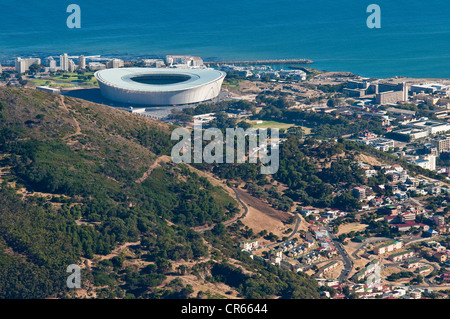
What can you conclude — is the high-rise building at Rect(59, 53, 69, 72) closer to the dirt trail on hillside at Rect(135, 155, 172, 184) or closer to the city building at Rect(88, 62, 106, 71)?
the city building at Rect(88, 62, 106, 71)

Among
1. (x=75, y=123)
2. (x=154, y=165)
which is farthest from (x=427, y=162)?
(x=75, y=123)

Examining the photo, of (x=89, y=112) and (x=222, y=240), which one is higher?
(x=89, y=112)

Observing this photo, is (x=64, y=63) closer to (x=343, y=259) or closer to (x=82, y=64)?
(x=82, y=64)

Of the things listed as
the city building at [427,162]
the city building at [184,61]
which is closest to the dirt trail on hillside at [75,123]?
the city building at [427,162]
